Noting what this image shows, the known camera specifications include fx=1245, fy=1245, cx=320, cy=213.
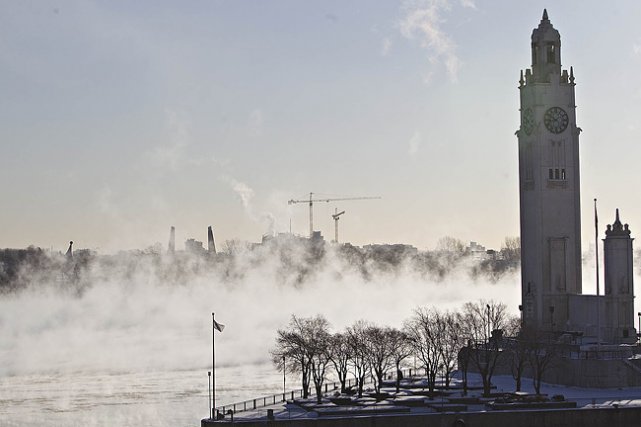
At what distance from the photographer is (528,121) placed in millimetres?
103188

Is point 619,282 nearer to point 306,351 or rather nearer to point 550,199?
point 550,199

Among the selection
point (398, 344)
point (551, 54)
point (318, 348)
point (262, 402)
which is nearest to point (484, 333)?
point (398, 344)

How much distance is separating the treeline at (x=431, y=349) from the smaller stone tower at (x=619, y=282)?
17.8ft

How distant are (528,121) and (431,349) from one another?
21983mm

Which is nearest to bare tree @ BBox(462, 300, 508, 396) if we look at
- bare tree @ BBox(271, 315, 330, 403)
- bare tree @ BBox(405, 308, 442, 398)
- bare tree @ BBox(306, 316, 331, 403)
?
bare tree @ BBox(405, 308, 442, 398)

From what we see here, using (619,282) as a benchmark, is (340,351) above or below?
below

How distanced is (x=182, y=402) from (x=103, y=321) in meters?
87.4

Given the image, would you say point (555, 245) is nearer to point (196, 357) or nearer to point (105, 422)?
point (105, 422)

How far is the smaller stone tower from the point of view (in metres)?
93.3

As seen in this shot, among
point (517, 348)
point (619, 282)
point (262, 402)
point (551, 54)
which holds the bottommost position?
point (262, 402)

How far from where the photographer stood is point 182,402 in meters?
96.7

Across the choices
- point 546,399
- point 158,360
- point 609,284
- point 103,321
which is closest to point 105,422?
point 546,399

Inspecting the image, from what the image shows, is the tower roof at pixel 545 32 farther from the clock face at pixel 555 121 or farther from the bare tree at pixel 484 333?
the bare tree at pixel 484 333

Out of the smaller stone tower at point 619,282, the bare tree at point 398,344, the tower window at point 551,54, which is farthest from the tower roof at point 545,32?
the bare tree at point 398,344
